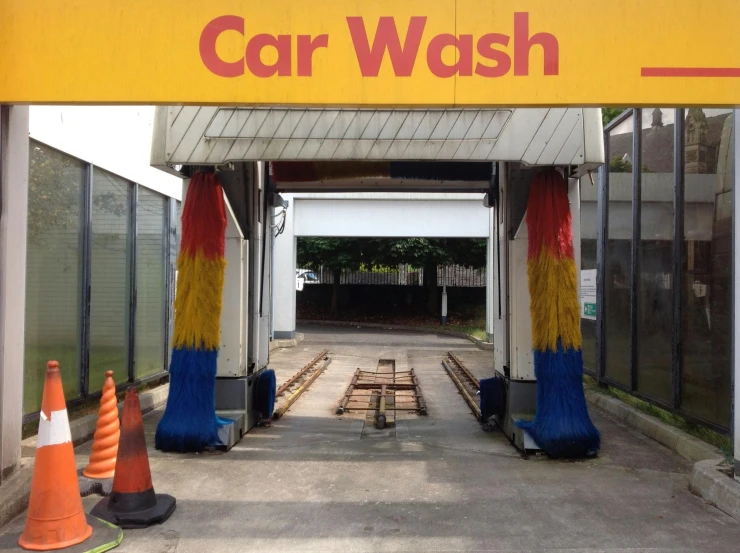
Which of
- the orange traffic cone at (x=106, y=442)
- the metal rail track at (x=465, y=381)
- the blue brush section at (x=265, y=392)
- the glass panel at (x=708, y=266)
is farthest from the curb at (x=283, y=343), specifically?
the glass panel at (x=708, y=266)

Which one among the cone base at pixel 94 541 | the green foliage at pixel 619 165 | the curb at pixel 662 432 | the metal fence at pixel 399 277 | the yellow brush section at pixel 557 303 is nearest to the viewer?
the cone base at pixel 94 541

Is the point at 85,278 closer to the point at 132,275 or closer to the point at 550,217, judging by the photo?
the point at 132,275

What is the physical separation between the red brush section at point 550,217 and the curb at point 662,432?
211 centimetres

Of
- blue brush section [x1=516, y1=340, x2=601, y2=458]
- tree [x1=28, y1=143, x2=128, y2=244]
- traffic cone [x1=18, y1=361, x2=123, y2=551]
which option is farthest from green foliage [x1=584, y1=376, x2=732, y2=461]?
tree [x1=28, y1=143, x2=128, y2=244]

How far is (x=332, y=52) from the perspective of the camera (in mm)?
4328

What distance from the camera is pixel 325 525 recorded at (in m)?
4.52

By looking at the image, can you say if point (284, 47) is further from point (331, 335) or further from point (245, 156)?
point (331, 335)

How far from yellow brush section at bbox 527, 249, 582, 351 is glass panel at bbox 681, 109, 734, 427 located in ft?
4.39

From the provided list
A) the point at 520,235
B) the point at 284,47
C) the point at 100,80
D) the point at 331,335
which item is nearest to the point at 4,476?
the point at 100,80

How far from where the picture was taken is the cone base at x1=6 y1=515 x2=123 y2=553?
3.92 m

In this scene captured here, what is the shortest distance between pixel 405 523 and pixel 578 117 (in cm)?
409

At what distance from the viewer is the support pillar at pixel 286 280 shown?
67.4 feet

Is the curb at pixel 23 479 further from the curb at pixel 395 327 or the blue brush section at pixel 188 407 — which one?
the curb at pixel 395 327

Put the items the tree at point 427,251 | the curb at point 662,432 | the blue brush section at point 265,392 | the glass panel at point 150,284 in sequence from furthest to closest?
the tree at point 427,251
the glass panel at point 150,284
the blue brush section at point 265,392
the curb at point 662,432
